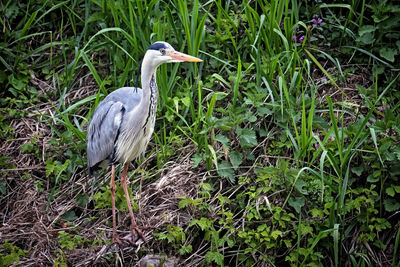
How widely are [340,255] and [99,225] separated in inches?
70.0

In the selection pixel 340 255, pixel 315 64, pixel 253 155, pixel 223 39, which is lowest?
pixel 340 255

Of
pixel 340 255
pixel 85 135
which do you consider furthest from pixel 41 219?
pixel 340 255

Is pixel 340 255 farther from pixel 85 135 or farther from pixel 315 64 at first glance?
pixel 85 135

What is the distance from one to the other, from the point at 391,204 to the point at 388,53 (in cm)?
147

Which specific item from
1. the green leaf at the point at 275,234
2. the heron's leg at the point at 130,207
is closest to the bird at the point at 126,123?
the heron's leg at the point at 130,207

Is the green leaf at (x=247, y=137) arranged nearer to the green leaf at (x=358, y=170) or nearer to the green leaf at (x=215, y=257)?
the green leaf at (x=358, y=170)

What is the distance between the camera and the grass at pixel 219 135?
12.3 feet

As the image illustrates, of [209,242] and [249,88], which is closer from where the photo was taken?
[209,242]

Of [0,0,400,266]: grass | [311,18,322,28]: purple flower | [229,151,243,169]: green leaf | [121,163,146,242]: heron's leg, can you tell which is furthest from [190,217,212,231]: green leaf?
[311,18,322,28]: purple flower

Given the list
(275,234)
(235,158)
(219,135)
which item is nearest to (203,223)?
(275,234)

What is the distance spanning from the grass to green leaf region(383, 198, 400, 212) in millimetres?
11

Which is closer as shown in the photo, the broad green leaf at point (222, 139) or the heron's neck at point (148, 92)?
the heron's neck at point (148, 92)

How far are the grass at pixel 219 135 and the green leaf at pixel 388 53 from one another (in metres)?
0.01

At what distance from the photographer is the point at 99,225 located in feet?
13.3
